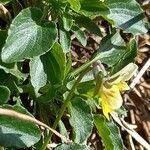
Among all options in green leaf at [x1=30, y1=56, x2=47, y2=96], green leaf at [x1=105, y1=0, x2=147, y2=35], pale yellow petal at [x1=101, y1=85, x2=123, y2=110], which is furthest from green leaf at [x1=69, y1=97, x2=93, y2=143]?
green leaf at [x1=105, y1=0, x2=147, y2=35]

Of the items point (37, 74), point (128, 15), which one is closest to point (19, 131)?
point (37, 74)

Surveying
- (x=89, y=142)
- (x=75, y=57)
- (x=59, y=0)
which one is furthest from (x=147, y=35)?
(x=59, y=0)

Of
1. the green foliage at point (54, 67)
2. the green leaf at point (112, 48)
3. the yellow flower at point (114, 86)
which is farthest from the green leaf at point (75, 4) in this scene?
the yellow flower at point (114, 86)

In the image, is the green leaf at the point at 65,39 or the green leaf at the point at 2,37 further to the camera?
the green leaf at the point at 65,39

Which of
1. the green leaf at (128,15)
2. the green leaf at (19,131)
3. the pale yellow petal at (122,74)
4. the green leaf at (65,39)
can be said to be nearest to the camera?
the pale yellow petal at (122,74)

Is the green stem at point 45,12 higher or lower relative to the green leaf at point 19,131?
higher

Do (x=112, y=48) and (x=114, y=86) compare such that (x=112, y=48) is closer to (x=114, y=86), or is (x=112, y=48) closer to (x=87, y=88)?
(x=87, y=88)

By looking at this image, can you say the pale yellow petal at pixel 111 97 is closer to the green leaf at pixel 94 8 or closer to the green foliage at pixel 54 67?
the green foliage at pixel 54 67

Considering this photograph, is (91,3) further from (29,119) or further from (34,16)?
(29,119)

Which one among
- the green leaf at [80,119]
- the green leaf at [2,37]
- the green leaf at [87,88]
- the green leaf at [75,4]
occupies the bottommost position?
the green leaf at [80,119]
